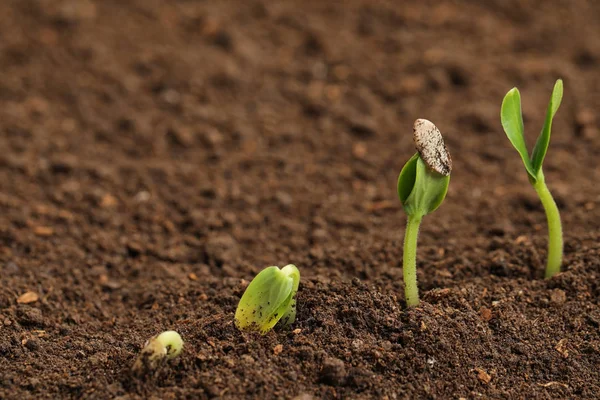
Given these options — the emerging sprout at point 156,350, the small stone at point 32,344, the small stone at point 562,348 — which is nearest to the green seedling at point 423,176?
the small stone at point 562,348

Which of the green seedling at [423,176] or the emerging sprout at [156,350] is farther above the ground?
the green seedling at [423,176]

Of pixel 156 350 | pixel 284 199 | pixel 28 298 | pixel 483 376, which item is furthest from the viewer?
pixel 284 199

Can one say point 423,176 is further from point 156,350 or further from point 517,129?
point 156,350

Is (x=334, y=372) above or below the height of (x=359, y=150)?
below

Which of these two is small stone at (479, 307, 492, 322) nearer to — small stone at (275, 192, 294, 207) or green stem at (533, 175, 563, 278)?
green stem at (533, 175, 563, 278)

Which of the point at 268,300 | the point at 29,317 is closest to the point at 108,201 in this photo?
the point at 29,317

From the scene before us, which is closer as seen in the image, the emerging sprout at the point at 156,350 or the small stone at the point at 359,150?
the emerging sprout at the point at 156,350

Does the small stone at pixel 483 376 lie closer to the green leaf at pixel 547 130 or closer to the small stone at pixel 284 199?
the green leaf at pixel 547 130
